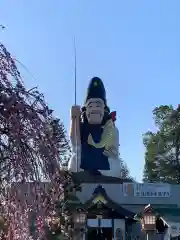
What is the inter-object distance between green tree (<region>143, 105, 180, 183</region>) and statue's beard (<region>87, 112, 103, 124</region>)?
13.8m

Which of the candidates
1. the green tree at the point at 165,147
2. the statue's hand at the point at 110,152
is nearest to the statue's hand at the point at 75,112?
the statue's hand at the point at 110,152

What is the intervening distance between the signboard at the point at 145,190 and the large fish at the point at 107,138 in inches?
188

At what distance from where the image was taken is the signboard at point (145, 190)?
1271 inches

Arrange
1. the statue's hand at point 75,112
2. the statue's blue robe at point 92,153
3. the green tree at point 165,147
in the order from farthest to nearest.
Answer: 1. the green tree at point 165,147
2. the statue's hand at point 75,112
3. the statue's blue robe at point 92,153

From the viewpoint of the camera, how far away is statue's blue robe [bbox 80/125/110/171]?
35688mm

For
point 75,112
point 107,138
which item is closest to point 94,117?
point 75,112

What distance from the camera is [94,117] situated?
1442 inches

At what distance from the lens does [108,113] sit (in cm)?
3806

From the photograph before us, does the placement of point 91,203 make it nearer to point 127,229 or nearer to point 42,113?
point 127,229

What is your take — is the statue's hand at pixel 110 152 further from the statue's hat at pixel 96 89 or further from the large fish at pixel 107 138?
the statue's hat at pixel 96 89

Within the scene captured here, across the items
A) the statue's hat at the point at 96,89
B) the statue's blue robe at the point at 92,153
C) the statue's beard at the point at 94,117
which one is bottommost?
the statue's blue robe at the point at 92,153

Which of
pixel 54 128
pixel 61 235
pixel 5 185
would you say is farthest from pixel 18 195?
pixel 61 235

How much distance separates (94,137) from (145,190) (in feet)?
19.8

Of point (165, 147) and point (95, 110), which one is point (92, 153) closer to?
point (95, 110)
